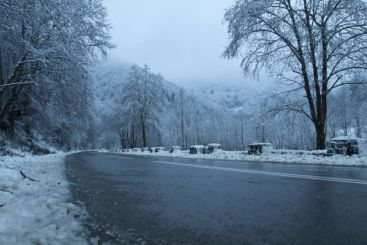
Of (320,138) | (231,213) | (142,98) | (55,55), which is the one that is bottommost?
(231,213)

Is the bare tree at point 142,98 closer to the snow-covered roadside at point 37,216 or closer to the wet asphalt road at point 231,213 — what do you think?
the wet asphalt road at point 231,213

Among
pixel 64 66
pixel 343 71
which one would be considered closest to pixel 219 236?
pixel 64 66

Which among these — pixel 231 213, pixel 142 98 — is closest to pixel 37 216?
pixel 231 213

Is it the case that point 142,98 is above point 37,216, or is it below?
above

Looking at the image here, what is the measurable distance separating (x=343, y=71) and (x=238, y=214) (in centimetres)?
1414

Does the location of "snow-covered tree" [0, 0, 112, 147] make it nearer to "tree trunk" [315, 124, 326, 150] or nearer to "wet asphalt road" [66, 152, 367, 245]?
"wet asphalt road" [66, 152, 367, 245]

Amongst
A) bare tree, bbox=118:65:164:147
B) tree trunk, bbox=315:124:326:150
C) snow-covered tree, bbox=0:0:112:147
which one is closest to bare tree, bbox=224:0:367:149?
tree trunk, bbox=315:124:326:150

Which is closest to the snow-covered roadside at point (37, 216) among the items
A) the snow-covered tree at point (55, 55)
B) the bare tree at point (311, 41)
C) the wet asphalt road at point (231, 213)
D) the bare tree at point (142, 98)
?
the wet asphalt road at point (231, 213)

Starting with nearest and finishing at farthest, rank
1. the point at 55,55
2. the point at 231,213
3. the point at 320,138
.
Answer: the point at 231,213 < the point at 55,55 < the point at 320,138

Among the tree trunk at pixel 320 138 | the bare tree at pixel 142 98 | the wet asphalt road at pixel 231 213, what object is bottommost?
the wet asphalt road at pixel 231 213

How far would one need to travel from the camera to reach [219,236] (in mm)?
3146

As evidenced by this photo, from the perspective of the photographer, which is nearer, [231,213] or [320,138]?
[231,213]

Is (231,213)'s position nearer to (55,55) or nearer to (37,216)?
(37,216)

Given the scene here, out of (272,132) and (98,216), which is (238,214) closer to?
(98,216)
